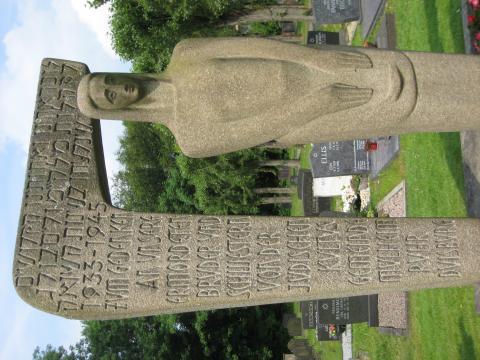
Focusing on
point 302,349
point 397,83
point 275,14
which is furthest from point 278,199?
point 397,83

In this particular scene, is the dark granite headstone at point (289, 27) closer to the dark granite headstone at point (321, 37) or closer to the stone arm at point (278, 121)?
the dark granite headstone at point (321, 37)

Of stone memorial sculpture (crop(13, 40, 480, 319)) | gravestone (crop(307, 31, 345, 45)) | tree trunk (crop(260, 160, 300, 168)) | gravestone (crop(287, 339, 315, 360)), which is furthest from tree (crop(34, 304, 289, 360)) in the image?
stone memorial sculpture (crop(13, 40, 480, 319))

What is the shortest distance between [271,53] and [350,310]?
9.34 m

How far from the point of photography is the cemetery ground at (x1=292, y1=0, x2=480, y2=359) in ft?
26.8

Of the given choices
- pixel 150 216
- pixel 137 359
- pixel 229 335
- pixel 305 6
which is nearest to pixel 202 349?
pixel 229 335

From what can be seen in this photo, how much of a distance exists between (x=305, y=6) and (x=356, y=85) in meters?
15.7

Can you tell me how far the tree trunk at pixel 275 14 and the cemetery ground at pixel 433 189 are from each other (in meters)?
7.24

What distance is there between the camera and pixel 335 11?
47.3 ft

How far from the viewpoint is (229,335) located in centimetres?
2212

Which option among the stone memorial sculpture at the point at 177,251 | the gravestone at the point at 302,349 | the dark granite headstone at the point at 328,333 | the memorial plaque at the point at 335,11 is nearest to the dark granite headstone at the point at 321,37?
the memorial plaque at the point at 335,11

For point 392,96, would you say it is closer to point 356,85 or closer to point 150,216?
point 356,85

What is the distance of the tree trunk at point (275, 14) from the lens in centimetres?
1870

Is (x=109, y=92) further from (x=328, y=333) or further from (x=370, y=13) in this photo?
(x=328, y=333)

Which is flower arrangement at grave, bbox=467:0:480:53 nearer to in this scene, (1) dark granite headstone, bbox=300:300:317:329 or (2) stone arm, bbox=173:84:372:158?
(2) stone arm, bbox=173:84:372:158
